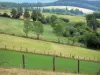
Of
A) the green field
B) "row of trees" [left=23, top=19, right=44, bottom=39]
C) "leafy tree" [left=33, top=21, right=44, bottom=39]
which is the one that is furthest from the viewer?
"row of trees" [left=23, top=19, right=44, bottom=39]

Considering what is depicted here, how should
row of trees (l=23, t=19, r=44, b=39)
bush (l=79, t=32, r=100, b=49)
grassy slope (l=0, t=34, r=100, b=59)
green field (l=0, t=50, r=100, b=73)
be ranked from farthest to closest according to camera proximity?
row of trees (l=23, t=19, r=44, b=39) → bush (l=79, t=32, r=100, b=49) → grassy slope (l=0, t=34, r=100, b=59) → green field (l=0, t=50, r=100, b=73)

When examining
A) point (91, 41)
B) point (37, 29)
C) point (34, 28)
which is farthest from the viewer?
point (34, 28)

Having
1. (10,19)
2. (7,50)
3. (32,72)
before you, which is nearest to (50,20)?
(10,19)

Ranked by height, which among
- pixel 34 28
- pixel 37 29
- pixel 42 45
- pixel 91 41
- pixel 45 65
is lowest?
pixel 91 41

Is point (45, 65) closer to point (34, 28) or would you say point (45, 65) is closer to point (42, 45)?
point (42, 45)

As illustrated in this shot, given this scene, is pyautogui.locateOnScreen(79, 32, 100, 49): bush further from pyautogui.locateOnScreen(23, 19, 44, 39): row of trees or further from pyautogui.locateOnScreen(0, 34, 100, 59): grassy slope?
pyautogui.locateOnScreen(23, 19, 44, 39): row of trees

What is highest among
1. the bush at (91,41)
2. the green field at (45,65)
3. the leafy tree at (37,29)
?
the green field at (45,65)

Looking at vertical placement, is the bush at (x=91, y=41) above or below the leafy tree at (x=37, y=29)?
below

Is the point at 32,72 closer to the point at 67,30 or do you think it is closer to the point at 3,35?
the point at 3,35

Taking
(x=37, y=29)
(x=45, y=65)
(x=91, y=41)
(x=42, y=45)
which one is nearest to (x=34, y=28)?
(x=37, y=29)

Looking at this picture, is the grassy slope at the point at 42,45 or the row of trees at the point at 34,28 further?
the row of trees at the point at 34,28

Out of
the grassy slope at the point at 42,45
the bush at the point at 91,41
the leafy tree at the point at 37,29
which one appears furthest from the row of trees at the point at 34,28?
the grassy slope at the point at 42,45

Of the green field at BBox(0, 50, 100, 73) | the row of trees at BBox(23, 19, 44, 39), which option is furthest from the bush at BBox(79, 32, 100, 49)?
the green field at BBox(0, 50, 100, 73)

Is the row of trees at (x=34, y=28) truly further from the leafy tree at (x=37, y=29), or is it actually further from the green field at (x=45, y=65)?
the green field at (x=45, y=65)
